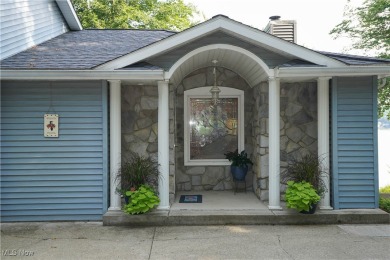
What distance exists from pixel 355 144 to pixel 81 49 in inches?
212

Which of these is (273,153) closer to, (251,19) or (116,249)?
(116,249)

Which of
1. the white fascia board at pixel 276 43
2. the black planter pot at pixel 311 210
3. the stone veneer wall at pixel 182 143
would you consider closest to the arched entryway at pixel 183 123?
the stone veneer wall at pixel 182 143

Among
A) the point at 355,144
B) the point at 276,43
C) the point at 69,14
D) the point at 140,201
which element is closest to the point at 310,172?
the point at 355,144

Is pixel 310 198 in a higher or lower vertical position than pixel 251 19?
lower

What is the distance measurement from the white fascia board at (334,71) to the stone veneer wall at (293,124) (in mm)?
710

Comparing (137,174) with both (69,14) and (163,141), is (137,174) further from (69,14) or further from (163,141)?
(69,14)

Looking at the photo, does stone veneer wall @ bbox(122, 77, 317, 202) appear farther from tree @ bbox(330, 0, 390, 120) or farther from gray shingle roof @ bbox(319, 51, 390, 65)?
tree @ bbox(330, 0, 390, 120)

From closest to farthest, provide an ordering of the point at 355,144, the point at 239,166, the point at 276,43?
the point at 276,43 < the point at 355,144 < the point at 239,166

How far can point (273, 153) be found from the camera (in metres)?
4.98

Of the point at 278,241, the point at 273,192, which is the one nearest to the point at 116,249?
the point at 278,241

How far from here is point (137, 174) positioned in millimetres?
4836

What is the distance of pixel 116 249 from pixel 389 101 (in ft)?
31.1

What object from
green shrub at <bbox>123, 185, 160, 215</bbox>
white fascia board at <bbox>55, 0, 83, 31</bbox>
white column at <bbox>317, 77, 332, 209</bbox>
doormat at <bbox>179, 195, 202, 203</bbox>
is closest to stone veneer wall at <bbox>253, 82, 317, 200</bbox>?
white column at <bbox>317, 77, 332, 209</bbox>

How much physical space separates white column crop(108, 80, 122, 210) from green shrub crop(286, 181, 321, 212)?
109 inches
